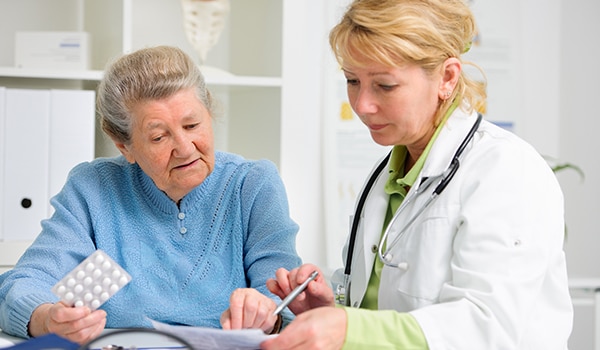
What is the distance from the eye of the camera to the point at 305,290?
1.53m

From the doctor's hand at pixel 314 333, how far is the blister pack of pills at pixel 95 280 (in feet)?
0.88

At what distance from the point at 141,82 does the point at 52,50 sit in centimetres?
102

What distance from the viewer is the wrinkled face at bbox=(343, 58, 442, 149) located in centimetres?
140

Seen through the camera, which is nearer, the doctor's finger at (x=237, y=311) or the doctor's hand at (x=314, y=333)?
the doctor's hand at (x=314, y=333)

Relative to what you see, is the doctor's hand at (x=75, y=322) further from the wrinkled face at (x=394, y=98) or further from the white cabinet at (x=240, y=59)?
the white cabinet at (x=240, y=59)

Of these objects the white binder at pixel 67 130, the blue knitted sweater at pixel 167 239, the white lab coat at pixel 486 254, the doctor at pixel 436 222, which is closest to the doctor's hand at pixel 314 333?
the doctor at pixel 436 222

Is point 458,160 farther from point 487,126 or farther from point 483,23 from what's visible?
point 483,23

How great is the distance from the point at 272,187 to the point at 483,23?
163 cm

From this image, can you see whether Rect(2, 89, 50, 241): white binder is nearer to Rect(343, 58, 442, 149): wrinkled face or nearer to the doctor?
the doctor

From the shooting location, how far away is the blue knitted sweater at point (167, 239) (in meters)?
1.71

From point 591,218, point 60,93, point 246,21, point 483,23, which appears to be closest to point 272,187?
point 60,93

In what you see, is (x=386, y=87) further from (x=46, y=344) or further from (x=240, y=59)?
(x=240, y=59)

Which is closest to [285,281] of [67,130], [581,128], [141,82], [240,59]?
[141,82]

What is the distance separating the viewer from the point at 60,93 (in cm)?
253
